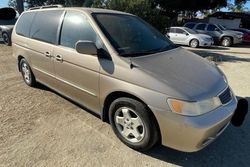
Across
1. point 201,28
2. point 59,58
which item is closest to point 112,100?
point 59,58

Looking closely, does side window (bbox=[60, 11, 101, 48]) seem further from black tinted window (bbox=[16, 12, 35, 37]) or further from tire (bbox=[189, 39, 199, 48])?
tire (bbox=[189, 39, 199, 48])

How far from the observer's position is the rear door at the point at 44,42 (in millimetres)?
4582

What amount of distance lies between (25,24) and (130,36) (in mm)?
2780

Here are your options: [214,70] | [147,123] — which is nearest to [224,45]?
[214,70]

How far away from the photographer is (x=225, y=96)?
3.44 m

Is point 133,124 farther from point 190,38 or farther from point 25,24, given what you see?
point 190,38

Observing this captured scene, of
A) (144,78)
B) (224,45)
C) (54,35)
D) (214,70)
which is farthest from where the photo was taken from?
(224,45)

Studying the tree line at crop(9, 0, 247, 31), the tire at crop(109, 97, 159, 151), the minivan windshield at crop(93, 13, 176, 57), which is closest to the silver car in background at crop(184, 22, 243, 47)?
the tree line at crop(9, 0, 247, 31)

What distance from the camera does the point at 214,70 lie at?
153 inches

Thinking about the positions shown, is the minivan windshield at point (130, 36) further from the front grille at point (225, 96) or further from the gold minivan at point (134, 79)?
the front grille at point (225, 96)

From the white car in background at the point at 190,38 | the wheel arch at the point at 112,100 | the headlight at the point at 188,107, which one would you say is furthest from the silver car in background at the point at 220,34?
the headlight at the point at 188,107

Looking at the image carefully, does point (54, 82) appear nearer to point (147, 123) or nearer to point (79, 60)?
point (79, 60)

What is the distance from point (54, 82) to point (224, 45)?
15.9 metres

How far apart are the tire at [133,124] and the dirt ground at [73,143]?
5.6 inches
